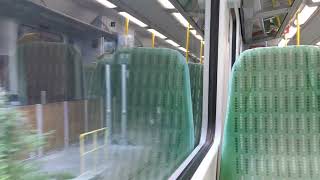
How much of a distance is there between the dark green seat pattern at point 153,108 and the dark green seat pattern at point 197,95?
31 cm

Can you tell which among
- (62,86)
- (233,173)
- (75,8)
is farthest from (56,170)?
(233,173)

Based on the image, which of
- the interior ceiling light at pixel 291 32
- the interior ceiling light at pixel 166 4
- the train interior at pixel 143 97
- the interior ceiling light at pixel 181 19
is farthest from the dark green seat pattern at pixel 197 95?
the interior ceiling light at pixel 291 32

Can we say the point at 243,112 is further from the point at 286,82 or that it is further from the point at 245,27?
the point at 245,27

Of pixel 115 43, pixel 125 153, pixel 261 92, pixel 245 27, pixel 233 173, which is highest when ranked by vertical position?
pixel 245 27

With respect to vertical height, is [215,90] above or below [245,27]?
below

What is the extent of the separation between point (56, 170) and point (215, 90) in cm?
184

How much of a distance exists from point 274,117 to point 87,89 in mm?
1458

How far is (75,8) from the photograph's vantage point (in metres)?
0.63

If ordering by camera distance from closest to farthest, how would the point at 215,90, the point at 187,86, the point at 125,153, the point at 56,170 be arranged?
1. the point at 56,170
2. the point at 125,153
3. the point at 187,86
4. the point at 215,90

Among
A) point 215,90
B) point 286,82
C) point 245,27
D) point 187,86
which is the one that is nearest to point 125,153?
point 187,86

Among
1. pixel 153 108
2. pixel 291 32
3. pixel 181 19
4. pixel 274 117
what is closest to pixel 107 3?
pixel 153 108

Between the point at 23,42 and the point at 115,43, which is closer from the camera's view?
the point at 23,42

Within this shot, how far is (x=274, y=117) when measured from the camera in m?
1.90

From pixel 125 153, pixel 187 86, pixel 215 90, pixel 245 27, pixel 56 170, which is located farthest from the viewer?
pixel 245 27
